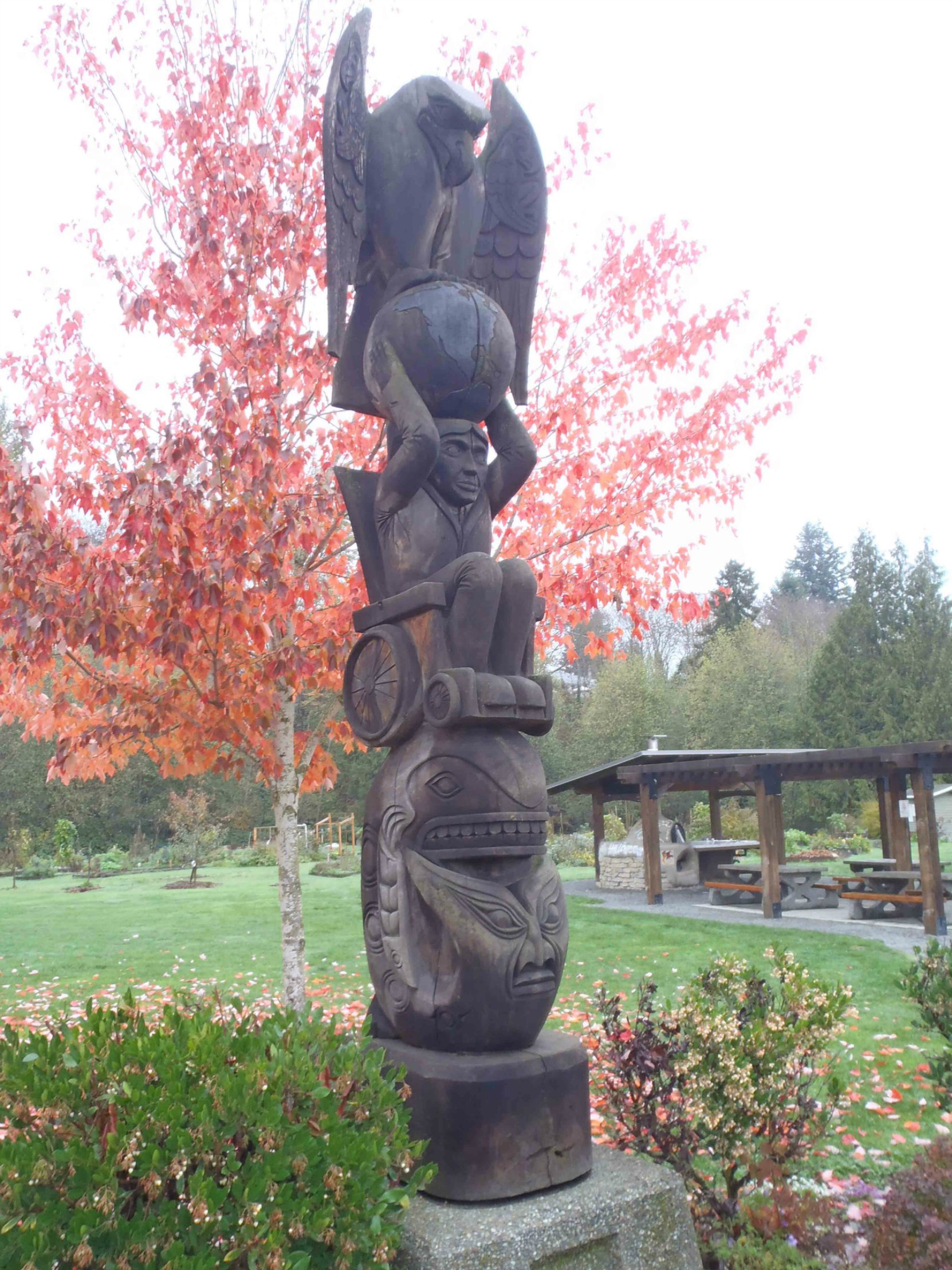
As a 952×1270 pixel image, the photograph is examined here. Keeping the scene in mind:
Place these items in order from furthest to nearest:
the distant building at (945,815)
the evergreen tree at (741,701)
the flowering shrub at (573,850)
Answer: the evergreen tree at (741,701) < the distant building at (945,815) < the flowering shrub at (573,850)

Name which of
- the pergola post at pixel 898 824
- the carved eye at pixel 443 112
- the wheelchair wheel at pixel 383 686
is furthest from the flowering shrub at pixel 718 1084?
the pergola post at pixel 898 824

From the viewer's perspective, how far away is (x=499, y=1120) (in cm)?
320

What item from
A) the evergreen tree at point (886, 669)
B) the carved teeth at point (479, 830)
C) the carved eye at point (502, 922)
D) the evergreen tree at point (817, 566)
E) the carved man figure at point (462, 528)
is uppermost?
the evergreen tree at point (817, 566)

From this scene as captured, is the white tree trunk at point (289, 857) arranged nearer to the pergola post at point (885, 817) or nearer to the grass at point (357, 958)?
the grass at point (357, 958)

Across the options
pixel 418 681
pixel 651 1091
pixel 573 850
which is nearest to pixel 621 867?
pixel 573 850

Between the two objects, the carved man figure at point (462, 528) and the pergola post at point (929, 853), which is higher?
the carved man figure at point (462, 528)

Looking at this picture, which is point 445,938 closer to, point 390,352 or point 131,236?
point 390,352

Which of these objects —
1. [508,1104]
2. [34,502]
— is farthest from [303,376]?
[508,1104]

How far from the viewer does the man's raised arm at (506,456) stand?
4.39 m

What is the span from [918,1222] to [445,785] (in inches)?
81.7

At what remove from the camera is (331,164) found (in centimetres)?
415

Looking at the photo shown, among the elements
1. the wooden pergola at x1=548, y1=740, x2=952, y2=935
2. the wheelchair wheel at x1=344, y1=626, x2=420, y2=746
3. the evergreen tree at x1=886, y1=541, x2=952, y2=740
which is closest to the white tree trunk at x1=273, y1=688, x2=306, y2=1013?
the wheelchair wheel at x1=344, y1=626, x2=420, y2=746

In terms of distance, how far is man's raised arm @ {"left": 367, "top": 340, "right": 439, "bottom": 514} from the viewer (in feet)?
13.1

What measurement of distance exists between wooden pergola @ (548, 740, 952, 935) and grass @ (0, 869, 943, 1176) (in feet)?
4.26
